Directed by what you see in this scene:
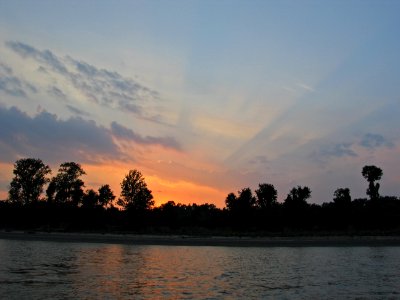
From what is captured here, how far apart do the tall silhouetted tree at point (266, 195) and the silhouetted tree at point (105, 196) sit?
44898 mm

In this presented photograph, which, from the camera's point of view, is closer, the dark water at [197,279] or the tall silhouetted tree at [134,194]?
the dark water at [197,279]

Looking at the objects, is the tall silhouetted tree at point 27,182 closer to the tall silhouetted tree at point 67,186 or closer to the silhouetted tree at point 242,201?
the tall silhouetted tree at point 67,186

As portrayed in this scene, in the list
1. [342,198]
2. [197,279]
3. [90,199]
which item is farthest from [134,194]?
[197,279]

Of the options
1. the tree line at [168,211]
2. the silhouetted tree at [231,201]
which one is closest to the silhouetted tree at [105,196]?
the tree line at [168,211]

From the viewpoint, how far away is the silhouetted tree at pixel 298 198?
98.9 m

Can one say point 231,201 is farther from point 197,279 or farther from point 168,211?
point 197,279

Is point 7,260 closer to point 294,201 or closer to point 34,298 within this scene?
point 34,298

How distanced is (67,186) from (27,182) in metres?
10.4

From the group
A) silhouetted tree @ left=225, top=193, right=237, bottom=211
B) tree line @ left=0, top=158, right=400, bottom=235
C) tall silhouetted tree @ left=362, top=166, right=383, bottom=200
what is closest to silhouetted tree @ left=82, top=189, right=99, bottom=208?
tree line @ left=0, top=158, right=400, bottom=235

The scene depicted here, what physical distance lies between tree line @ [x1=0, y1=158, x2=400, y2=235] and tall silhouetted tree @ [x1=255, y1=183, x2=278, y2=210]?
25 mm

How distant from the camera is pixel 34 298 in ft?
60.3

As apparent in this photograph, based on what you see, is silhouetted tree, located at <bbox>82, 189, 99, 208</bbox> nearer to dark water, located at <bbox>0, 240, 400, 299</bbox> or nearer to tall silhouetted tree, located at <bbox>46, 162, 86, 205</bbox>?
tall silhouetted tree, located at <bbox>46, 162, 86, 205</bbox>

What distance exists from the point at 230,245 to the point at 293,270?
29.0 meters

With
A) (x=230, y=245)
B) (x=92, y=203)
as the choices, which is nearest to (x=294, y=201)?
(x=230, y=245)
